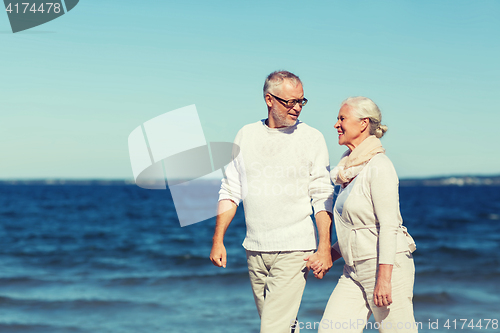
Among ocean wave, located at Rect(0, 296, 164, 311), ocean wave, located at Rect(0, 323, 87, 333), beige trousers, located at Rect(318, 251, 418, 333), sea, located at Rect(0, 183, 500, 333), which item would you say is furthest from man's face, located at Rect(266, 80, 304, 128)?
ocean wave, located at Rect(0, 296, 164, 311)

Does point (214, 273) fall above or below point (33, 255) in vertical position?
above

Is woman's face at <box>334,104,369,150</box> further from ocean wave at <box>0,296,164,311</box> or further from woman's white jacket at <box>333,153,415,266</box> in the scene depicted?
ocean wave at <box>0,296,164,311</box>

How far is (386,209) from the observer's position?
2.38 metres

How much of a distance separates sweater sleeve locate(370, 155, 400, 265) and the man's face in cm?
68

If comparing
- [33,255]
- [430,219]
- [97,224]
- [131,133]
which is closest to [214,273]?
[33,255]

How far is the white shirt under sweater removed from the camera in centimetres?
274

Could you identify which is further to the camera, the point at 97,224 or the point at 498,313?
the point at 97,224

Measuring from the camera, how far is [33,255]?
14.8 m

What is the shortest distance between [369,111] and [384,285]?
0.99m

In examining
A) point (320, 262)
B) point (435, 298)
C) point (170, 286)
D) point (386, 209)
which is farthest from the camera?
point (170, 286)

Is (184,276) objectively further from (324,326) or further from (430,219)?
(430,219)

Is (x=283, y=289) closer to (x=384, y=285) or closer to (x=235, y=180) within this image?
(x=384, y=285)

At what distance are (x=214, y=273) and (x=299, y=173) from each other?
8802mm

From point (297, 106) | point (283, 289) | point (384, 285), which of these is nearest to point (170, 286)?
point (283, 289)
